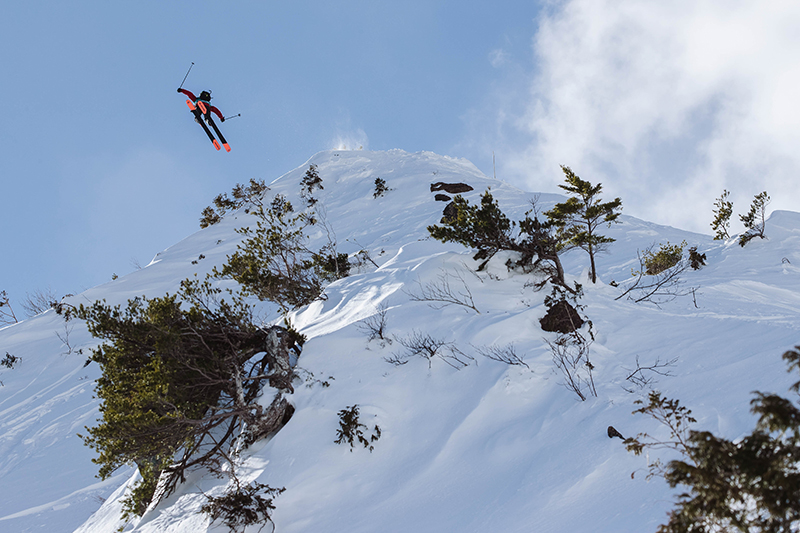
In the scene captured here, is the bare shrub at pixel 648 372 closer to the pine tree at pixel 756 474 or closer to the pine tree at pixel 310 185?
the pine tree at pixel 756 474

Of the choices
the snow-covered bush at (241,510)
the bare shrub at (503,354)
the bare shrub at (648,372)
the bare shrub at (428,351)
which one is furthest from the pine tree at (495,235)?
the snow-covered bush at (241,510)

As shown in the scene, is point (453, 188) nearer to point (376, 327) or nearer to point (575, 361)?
point (376, 327)

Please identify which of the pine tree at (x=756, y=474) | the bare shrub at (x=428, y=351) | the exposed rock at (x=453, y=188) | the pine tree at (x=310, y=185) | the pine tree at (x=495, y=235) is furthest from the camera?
the pine tree at (x=310, y=185)

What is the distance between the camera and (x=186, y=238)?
97.3 feet

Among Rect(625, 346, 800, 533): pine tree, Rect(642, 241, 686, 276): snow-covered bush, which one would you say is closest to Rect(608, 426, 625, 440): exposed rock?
Rect(625, 346, 800, 533): pine tree

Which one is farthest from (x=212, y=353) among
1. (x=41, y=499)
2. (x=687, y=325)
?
(x=687, y=325)

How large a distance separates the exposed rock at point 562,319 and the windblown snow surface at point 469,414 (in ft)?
0.81

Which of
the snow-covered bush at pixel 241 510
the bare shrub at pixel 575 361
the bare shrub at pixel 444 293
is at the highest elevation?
the bare shrub at pixel 444 293

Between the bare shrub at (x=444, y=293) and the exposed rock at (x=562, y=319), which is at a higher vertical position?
the bare shrub at (x=444, y=293)

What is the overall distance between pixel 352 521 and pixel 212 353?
4.31m

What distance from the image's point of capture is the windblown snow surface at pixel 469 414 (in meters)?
4.47

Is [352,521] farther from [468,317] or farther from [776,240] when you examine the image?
[776,240]

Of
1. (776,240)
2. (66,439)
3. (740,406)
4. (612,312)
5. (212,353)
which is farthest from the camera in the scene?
(776,240)

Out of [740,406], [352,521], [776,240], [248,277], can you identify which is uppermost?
[248,277]
